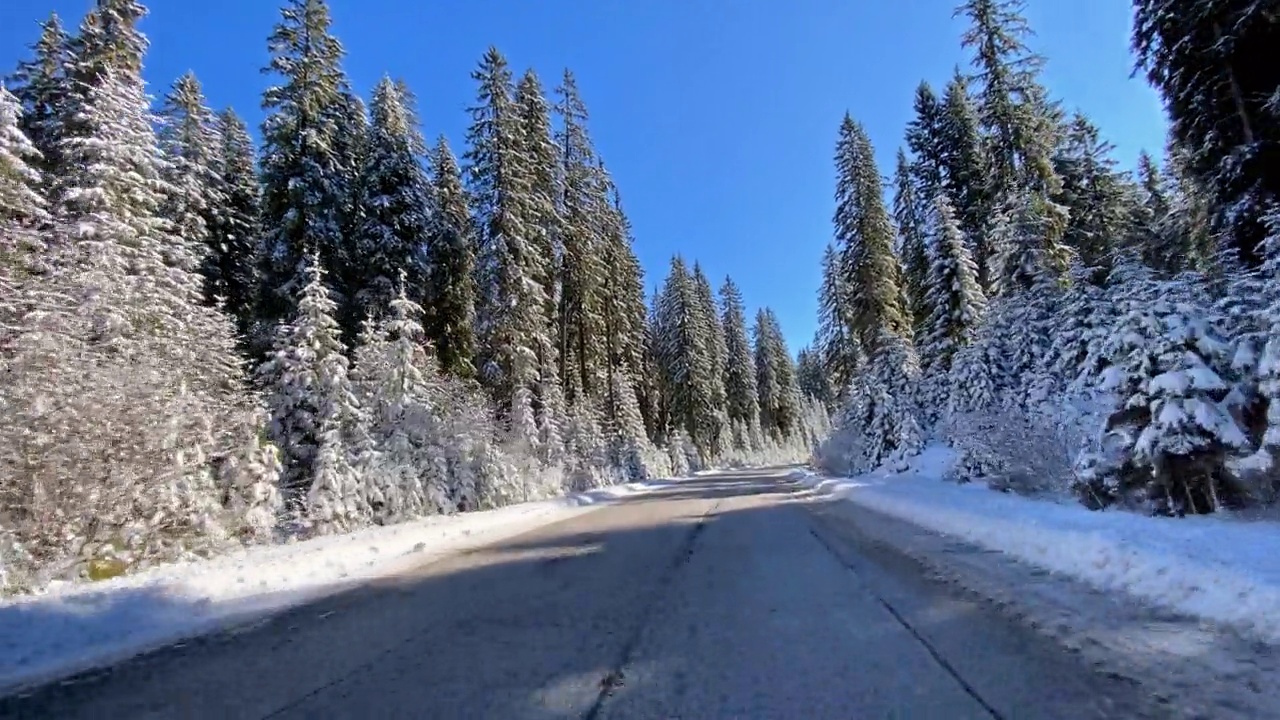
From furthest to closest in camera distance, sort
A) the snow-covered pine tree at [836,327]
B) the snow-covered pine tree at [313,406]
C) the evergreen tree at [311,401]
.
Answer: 1. the snow-covered pine tree at [836,327]
2. the evergreen tree at [311,401]
3. the snow-covered pine tree at [313,406]

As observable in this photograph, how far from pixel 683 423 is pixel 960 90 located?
37137 millimetres

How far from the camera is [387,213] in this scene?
2892 centimetres

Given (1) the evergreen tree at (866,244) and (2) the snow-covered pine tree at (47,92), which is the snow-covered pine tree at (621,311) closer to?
(1) the evergreen tree at (866,244)

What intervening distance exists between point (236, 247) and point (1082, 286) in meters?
30.5

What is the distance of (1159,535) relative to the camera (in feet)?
25.4

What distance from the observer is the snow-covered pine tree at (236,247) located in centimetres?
2762

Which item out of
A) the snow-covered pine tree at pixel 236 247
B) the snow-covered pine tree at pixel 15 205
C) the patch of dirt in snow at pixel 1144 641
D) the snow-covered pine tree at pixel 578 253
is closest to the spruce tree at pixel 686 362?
the snow-covered pine tree at pixel 578 253

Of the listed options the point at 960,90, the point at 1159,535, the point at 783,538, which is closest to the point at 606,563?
the point at 783,538

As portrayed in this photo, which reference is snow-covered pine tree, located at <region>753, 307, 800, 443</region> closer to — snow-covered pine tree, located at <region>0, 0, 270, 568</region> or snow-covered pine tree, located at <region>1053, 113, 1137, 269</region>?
snow-covered pine tree, located at <region>1053, 113, 1137, 269</region>

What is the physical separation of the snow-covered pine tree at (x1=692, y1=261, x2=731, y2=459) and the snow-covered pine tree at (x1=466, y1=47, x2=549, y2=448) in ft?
115

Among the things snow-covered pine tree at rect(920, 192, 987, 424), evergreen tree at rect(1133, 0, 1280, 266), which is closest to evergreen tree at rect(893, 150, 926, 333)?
snow-covered pine tree at rect(920, 192, 987, 424)

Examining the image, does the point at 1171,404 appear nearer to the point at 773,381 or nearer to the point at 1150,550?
the point at 1150,550

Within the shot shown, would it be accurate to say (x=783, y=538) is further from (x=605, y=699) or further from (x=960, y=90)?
(x=960, y=90)

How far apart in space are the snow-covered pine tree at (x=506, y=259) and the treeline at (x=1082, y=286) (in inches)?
586
